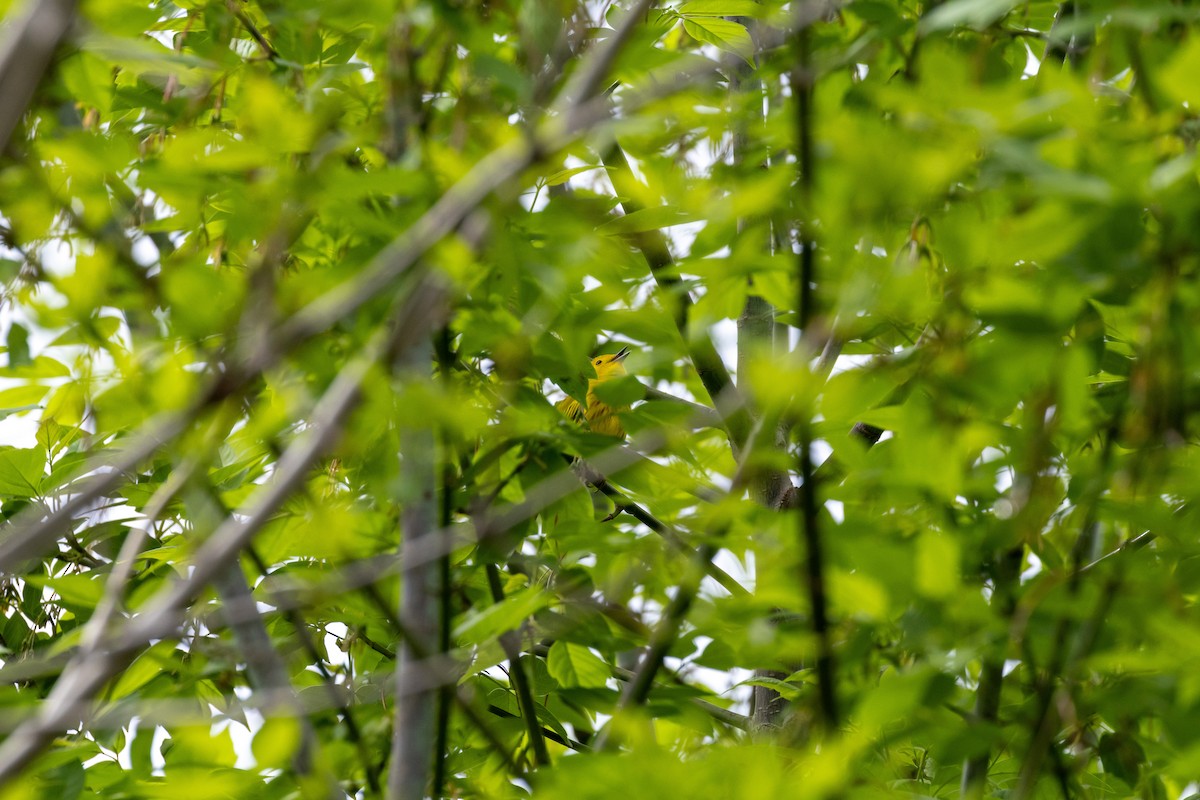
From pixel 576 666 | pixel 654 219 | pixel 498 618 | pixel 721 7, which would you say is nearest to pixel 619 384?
pixel 654 219

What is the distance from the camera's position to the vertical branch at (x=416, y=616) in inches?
60.5

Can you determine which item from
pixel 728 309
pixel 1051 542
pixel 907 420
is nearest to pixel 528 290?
pixel 728 309

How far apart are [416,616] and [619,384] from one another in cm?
49

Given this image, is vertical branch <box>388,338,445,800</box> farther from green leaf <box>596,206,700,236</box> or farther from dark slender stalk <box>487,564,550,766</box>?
green leaf <box>596,206,700,236</box>

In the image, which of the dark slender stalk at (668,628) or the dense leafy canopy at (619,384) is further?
the dark slender stalk at (668,628)

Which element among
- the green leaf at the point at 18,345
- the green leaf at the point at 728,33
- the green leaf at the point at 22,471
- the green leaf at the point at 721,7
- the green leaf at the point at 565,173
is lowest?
the green leaf at the point at 22,471

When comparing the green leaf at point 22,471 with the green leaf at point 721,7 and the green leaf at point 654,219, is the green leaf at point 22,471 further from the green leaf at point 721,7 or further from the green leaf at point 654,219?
the green leaf at point 721,7

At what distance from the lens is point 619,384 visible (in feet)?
5.91

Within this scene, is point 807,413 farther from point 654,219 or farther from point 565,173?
point 565,173

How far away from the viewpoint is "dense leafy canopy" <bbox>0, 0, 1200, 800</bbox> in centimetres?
114

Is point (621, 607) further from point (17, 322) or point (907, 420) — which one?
point (17, 322)

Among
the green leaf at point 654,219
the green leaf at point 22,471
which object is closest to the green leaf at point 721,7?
the green leaf at point 654,219

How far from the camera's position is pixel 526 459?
1.77m

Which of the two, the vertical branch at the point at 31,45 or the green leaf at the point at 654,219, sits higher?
the vertical branch at the point at 31,45
